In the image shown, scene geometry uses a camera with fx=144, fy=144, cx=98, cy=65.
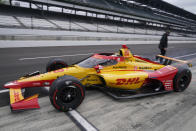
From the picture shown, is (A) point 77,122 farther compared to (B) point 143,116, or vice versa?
(B) point 143,116

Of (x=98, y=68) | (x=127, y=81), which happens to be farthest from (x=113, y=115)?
(x=98, y=68)

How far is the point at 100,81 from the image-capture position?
3.58 metres

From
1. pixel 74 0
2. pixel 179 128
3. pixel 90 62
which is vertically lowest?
pixel 179 128

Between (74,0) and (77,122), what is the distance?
24159 mm

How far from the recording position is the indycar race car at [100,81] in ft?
8.91

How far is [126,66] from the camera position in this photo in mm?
3988

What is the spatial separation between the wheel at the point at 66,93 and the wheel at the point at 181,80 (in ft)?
8.63

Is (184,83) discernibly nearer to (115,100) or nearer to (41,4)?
(115,100)

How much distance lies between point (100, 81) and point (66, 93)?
1.04 metres

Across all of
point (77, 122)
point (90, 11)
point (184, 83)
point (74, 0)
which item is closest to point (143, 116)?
point (77, 122)

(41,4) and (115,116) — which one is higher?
(41,4)

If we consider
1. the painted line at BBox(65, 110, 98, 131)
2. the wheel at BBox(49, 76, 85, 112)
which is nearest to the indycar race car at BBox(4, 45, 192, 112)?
the wheel at BBox(49, 76, 85, 112)

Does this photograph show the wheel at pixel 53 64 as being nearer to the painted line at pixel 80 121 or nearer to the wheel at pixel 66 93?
the wheel at pixel 66 93

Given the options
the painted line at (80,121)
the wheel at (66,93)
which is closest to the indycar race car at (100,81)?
the wheel at (66,93)
